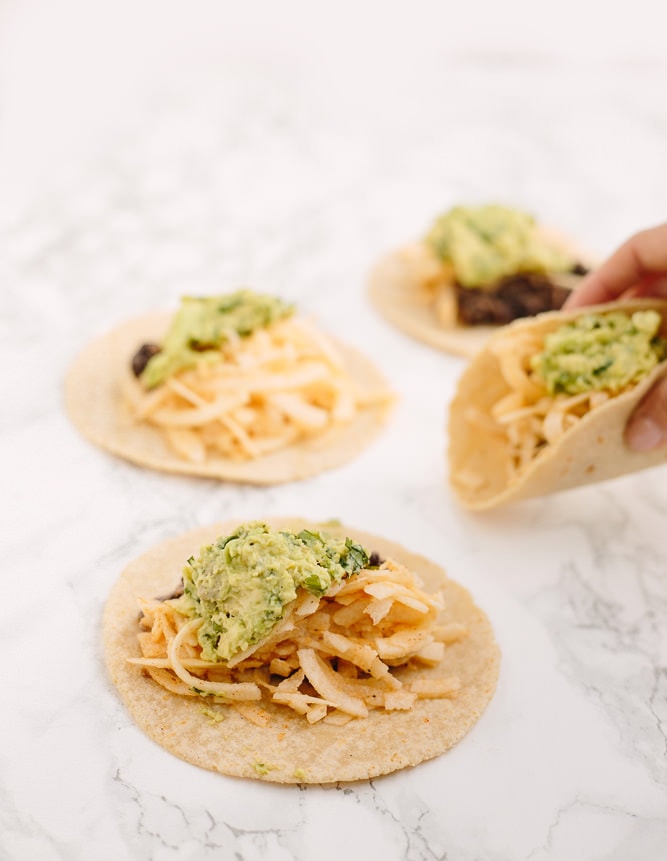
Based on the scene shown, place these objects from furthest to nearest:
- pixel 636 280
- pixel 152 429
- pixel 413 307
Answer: pixel 413 307, pixel 152 429, pixel 636 280

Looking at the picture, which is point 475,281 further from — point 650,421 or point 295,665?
point 295,665

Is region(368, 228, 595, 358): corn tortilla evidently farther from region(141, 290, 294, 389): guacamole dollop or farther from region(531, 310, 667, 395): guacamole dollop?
region(531, 310, 667, 395): guacamole dollop

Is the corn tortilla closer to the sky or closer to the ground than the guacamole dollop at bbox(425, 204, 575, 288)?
closer to the ground

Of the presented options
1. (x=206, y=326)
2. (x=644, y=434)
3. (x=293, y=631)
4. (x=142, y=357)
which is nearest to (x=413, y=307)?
(x=206, y=326)

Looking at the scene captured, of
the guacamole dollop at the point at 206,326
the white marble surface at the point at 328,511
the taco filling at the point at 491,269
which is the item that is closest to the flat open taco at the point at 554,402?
the white marble surface at the point at 328,511

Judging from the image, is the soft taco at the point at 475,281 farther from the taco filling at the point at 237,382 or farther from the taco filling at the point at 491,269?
the taco filling at the point at 237,382

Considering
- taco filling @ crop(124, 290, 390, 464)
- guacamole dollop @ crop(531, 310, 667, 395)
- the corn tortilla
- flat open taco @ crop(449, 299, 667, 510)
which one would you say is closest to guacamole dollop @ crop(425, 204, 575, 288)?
the corn tortilla
